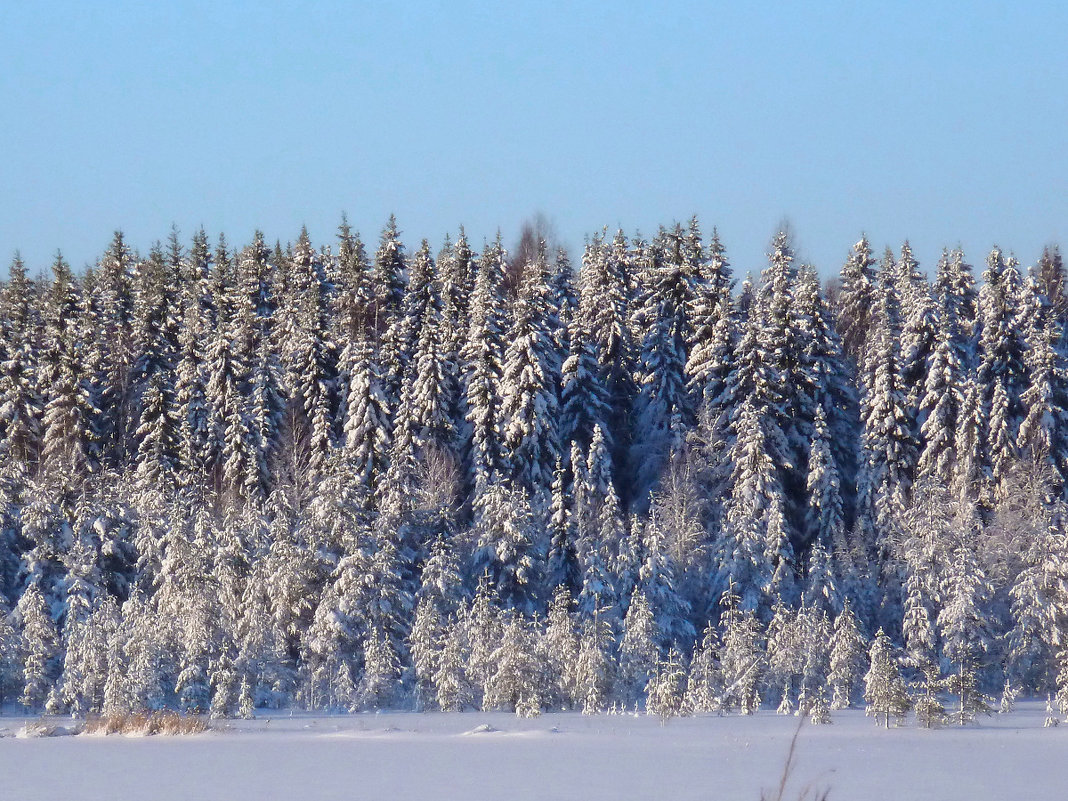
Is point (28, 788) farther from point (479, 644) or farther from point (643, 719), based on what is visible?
point (479, 644)

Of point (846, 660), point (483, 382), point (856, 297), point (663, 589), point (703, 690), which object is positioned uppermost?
point (856, 297)

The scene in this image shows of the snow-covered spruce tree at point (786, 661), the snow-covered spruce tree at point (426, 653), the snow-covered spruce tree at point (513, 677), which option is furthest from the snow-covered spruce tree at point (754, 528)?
the snow-covered spruce tree at point (513, 677)

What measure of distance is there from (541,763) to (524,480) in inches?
1455

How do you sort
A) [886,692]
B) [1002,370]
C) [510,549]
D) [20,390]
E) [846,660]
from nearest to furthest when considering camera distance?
[886,692] < [846,660] < [510,549] < [1002,370] < [20,390]

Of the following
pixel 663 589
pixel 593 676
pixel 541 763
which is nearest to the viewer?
pixel 541 763

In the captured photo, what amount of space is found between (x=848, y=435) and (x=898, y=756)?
41.4 m

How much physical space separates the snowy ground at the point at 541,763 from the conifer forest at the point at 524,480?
653 centimetres

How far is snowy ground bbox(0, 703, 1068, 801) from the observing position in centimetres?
1623

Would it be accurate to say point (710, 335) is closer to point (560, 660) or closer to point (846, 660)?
point (846, 660)

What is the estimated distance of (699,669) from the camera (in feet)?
104

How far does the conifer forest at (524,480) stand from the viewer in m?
37.4

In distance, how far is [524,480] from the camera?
5559cm

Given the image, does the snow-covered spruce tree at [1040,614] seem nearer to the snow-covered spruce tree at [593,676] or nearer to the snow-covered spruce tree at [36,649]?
the snow-covered spruce tree at [593,676]

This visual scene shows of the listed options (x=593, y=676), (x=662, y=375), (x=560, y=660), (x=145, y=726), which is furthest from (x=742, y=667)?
(x=662, y=375)
